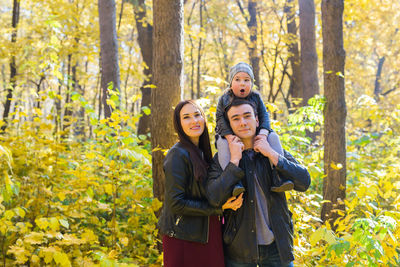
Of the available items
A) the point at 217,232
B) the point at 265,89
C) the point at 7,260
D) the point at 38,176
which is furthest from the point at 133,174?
the point at 265,89

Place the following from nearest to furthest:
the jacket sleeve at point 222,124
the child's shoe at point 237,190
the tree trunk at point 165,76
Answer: the child's shoe at point 237,190 → the jacket sleeve at point 222,124 → the tree trunk at point 165,76

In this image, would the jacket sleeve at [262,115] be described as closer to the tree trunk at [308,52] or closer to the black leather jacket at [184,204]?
the black leather jacket at [184,204]

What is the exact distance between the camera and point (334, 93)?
500 centimetres

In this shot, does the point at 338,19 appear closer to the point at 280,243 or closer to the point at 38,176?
the point at 280,243

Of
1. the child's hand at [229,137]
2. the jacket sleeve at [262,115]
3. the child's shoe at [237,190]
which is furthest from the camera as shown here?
the jacket sleeve at [262,115]

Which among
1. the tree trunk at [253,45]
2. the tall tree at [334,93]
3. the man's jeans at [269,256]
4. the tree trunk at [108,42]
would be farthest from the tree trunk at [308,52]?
the man's jeans at [269,256]

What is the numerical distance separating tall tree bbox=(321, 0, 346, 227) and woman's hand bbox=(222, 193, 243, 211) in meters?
3.18

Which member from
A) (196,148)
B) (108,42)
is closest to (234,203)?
(196,148)

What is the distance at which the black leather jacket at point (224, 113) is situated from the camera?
8.68 ft

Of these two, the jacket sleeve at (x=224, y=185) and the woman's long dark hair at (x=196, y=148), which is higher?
the woman's long dark hair at (x=196, y=148)

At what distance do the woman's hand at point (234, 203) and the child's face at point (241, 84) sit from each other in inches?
44.1

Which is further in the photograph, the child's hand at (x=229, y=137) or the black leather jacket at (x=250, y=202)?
the child's hand at (x=229, y=137)

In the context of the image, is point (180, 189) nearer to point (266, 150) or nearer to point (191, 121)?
point (191, 121)

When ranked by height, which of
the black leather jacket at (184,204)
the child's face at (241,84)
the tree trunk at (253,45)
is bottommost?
the black leather jacket at (184,204)
